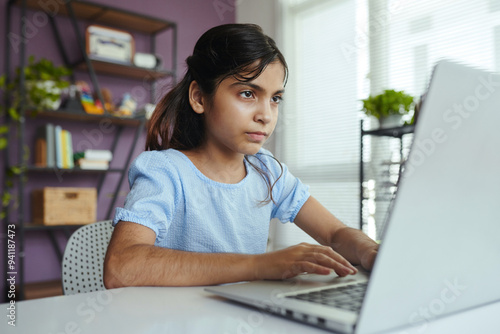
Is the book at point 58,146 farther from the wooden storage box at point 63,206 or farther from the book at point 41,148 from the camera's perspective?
the wooden storage box at point 63,206

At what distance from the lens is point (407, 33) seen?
2949mm

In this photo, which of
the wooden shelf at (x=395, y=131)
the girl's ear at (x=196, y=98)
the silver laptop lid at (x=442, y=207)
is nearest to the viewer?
the silver laptop lid at (x=442, y=207)

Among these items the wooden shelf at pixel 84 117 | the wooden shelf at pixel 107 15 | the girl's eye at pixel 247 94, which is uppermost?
the wooden shelf at pixel 107 15

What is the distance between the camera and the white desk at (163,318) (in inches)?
19.4

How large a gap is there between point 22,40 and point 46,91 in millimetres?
358

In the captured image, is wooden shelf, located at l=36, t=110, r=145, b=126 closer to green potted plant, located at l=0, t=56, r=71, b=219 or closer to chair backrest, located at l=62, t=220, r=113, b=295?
green potted plant, located at l=0, t=56, r=71, b=219

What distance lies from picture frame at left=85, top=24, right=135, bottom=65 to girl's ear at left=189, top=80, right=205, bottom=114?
2101 millimetres

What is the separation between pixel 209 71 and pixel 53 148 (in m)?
2.12

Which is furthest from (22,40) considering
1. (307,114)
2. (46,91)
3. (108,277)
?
(108,277)

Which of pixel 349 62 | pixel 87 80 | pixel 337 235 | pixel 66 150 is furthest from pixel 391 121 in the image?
pixel 87 80

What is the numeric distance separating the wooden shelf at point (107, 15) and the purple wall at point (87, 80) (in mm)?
61

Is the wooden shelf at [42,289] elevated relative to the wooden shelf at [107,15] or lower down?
lower down

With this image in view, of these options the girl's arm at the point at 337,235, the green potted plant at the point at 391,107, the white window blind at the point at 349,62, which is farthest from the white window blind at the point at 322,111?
the girl's arm at the point at 337,235

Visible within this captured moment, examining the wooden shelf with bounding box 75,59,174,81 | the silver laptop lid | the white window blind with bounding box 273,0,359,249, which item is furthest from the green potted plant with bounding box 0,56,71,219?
the silver laptop lid
